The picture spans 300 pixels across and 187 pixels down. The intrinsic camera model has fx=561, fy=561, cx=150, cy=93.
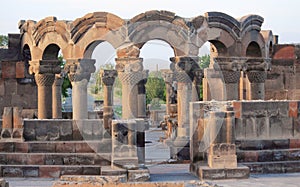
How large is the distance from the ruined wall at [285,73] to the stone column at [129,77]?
459 cm

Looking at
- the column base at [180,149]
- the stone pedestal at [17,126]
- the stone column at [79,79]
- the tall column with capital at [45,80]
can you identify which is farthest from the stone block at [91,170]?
the tall column with capital at [45,80]

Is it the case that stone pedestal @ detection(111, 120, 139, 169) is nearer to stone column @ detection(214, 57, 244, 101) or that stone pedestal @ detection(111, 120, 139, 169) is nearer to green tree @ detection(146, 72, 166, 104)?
stone column @ detection(214, 57, 244, 101)

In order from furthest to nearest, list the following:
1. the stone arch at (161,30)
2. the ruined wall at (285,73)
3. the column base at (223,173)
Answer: the ruined wall at (285,73) < the stone arch at (161,30) < the column base at (223,173)

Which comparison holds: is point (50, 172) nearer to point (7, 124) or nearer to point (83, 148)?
point (83, 148)

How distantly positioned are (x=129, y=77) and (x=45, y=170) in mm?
3072

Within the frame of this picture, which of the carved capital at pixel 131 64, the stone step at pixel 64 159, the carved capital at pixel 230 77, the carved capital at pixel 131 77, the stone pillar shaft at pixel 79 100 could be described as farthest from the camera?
the carved capital at pixel 230 77

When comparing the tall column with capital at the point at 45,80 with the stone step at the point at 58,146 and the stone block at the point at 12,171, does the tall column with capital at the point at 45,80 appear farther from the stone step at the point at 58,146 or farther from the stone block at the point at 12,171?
the stone block at the point at 12,171

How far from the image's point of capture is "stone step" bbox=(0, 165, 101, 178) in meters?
8.54

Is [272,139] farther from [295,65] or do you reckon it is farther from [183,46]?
[295,65]

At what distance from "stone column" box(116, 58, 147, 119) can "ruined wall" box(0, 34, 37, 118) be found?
3.21 meters

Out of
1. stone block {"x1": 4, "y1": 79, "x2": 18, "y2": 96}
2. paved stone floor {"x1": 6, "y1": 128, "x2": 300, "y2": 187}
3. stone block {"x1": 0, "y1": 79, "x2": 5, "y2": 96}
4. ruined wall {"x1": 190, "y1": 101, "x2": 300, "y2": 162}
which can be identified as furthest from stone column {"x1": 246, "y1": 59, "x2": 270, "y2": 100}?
stone block {"x1": 0, "y1": 79, "x2": 5, "y2": 96}

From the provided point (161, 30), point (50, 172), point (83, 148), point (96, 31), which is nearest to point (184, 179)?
point (83, 148)

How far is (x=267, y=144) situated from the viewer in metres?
9.20

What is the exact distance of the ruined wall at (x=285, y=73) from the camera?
1445cm
